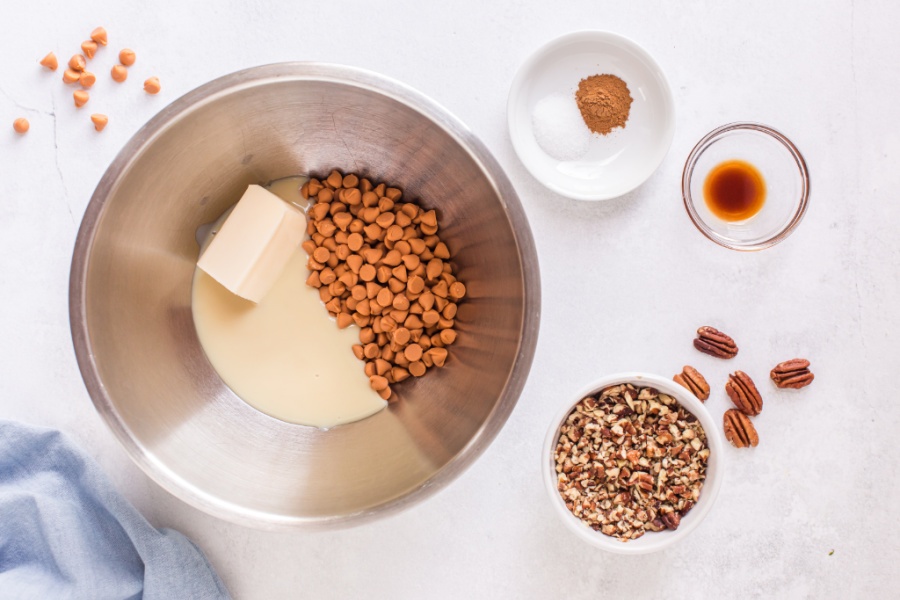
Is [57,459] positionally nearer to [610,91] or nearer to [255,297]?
[255,297]

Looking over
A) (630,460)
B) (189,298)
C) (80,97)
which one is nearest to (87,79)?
(80,97)

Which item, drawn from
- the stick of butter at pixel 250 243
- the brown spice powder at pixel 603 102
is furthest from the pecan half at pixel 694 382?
the stick of butter at pixel 250 243

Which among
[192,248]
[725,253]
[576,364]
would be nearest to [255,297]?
[192,248]

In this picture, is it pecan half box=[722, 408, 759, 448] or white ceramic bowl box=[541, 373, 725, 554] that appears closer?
white ceramic bowl box=[541, 373, 725, 554]

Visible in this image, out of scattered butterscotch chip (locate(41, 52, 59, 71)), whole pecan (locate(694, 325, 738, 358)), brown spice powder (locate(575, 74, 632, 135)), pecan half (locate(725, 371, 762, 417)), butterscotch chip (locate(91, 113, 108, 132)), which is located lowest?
butterscotch chip (locate(91, 113, 108, 132))

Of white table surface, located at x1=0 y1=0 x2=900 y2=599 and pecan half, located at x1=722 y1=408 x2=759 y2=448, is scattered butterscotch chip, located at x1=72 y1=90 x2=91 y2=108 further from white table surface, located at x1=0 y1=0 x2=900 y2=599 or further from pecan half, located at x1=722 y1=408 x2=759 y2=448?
pecan half, located at x1=722 y1=408 x2=759 y2=448

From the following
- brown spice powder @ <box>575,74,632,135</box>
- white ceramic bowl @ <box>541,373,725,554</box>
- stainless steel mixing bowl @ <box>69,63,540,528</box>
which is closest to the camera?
stainless steel mixing bowl @ <box>69,63,540,528</box>

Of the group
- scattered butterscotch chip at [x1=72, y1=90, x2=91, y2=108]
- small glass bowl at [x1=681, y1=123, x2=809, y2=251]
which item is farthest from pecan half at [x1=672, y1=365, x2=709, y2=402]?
scattered butterscotch chip at [x1=72, y1=90, x2=91, y2=108]
